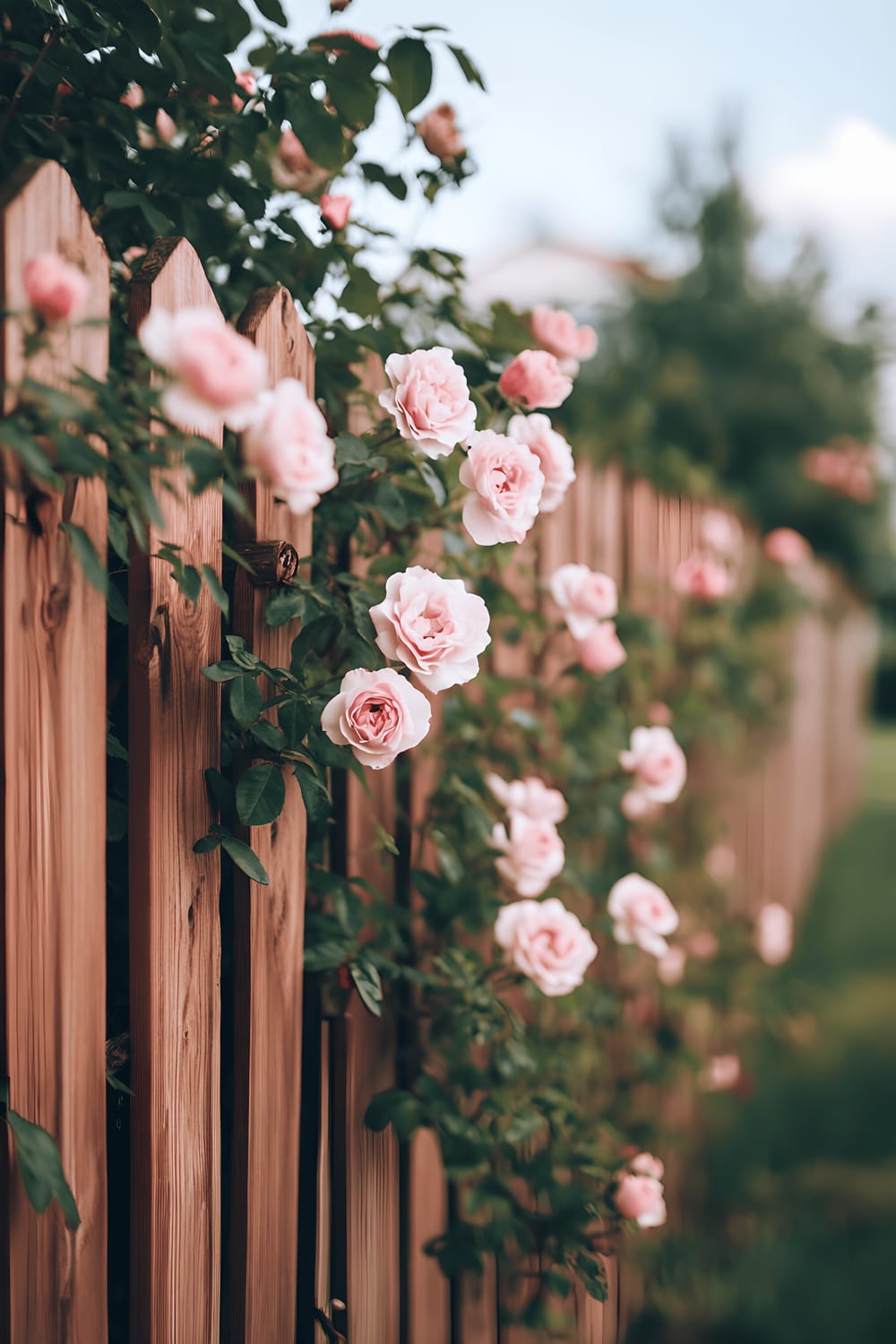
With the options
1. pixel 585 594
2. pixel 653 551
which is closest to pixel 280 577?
pixel 585 594

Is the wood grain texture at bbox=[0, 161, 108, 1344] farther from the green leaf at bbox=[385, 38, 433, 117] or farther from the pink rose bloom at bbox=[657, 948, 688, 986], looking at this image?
the pink rose bloom at bbox=[657, 948, 688, 986]

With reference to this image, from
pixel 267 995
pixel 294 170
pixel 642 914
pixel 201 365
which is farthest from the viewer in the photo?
pixel 642 914

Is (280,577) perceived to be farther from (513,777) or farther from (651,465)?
(651,465)

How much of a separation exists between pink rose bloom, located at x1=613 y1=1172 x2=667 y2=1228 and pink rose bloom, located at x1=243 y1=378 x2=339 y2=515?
1215 mm

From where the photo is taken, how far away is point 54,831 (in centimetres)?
90

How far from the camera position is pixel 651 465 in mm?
2730

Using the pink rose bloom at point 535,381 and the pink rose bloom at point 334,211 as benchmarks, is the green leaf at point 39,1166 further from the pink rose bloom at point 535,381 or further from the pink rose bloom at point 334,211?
the pink rose bloom at point 334,211

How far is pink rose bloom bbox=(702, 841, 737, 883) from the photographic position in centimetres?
288

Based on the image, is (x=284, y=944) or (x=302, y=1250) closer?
(x=284, y=944)

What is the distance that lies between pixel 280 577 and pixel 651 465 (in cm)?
193

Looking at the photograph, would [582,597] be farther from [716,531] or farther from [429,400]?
[716,531]

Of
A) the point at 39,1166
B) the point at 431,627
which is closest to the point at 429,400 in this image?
the point at 431,627

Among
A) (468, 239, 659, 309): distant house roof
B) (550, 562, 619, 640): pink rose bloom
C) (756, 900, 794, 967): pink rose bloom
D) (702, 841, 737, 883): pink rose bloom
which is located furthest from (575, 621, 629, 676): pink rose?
(468, 239, 659, 309): distant house roof

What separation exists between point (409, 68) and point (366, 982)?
106 cm
